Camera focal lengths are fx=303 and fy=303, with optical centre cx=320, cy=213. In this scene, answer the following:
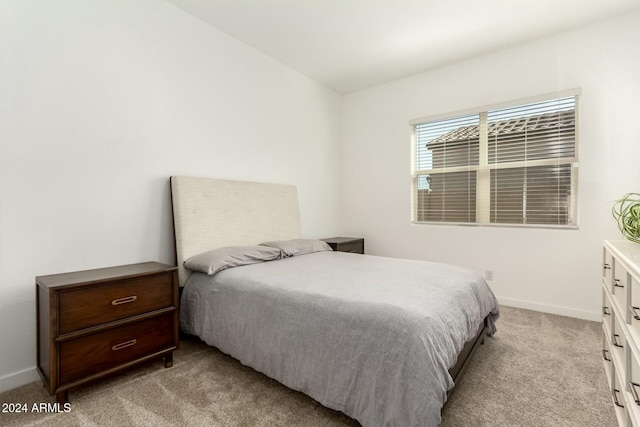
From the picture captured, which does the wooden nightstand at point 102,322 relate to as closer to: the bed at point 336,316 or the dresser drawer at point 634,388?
the bed at point 336,316

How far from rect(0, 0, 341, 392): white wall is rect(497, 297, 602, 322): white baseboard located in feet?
10.5

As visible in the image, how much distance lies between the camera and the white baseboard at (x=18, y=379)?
1844mm

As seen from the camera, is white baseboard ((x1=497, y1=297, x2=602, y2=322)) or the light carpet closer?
the light carpet

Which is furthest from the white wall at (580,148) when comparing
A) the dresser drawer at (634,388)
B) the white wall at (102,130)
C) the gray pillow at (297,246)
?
the dresser drawer at (634,388)

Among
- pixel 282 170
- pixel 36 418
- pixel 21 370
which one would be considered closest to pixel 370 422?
pixel 36 418

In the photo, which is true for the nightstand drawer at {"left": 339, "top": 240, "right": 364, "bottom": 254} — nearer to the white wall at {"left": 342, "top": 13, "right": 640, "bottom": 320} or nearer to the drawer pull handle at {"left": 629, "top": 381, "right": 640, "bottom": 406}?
the white wall at {"left": 342, "top": 13, "right": 640, "bottom": 320}

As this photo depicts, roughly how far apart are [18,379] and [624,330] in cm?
341

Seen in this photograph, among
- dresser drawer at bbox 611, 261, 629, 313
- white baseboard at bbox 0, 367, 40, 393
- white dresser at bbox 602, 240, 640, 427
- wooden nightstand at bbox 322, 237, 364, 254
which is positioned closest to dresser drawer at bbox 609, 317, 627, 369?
white dresser at bbox 602, 240, 640, 427

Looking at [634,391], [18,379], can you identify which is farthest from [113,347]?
[634,391]

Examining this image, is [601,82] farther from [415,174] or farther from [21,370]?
[21,370]

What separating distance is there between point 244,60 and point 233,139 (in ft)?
2.95

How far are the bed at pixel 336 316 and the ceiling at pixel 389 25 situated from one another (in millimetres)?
1604

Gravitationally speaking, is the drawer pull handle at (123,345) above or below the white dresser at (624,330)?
below

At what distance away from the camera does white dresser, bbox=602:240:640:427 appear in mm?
1254
